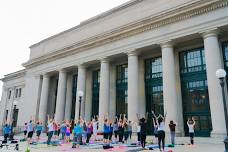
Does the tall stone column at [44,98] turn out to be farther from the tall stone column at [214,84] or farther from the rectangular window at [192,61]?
the tall stone column at [214,84]

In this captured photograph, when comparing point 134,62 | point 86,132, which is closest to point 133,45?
point 134,62

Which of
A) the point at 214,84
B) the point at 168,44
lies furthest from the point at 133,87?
the point at 214,84

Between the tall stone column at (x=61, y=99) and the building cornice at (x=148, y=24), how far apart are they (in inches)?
123

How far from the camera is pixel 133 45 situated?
2531 cm

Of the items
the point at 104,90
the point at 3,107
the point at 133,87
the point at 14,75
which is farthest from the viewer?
the point at 3,107

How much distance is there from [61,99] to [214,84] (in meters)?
20.4

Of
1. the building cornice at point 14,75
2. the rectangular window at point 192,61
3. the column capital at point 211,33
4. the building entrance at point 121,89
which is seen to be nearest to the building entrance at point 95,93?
the building entrance at point 121,89

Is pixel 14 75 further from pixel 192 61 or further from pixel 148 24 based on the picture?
pixel 192 61

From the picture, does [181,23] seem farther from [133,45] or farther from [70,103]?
[70,103]

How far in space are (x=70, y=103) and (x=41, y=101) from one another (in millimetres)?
4625

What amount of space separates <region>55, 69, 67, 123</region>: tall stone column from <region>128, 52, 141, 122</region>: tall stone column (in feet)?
37.9

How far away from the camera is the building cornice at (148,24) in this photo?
20667 millimetres

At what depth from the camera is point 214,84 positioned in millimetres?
19172

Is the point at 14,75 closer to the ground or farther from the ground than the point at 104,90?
farther from the ground
